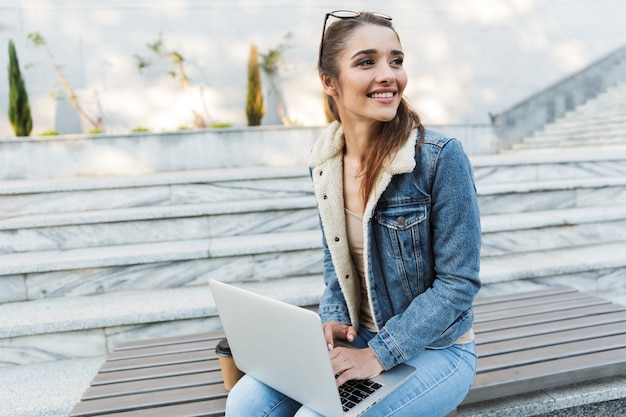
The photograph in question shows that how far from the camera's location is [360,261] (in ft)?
4.67

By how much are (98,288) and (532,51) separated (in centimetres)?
757

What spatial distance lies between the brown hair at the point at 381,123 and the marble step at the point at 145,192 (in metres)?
2.07

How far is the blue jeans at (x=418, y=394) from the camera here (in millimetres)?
1163

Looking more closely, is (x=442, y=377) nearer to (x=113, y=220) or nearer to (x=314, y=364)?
(x=314, y=364)

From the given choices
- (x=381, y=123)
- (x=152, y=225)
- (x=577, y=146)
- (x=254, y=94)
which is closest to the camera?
(x=381, y=123)

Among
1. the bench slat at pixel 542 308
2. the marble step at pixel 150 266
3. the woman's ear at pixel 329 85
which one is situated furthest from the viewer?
the marble step at pixel 150 266

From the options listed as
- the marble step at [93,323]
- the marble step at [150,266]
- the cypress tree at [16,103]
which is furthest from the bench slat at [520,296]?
the cypress tree at [16,103]

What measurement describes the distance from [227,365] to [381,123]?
2.81 feet

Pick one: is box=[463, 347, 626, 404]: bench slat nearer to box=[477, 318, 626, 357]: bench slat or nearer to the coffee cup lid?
box=[477, 318, 626, 357]: bench slat

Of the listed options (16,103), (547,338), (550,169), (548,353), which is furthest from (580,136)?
(16,103)

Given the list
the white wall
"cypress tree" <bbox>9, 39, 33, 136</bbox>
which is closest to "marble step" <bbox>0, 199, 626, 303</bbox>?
"cypress tree" <bbox>9, 39, 33, 136</bbox>

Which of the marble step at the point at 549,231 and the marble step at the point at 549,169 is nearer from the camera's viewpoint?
the marble step at the point at 549,231

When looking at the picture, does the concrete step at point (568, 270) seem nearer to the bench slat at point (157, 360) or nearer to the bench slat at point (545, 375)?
the bench slat at point (545, 375)

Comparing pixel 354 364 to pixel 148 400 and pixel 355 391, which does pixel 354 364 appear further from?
pixel 148 400
